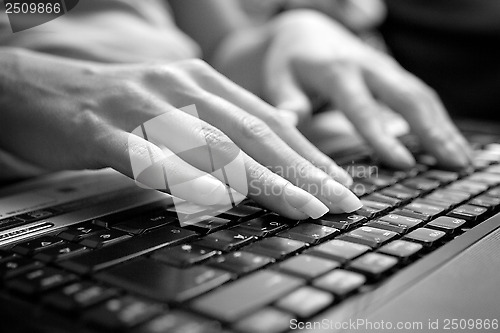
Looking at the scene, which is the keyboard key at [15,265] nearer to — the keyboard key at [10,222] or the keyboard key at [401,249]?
the keyboard key at [10,222]

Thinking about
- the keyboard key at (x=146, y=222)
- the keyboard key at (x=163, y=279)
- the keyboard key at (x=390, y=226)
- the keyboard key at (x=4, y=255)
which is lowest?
the keyboard key at (x=390, y=226)

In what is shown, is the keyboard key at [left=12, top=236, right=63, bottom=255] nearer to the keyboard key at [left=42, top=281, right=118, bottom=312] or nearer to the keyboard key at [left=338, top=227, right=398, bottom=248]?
the keyboard key at [left=42, top=281, right=118, bottom=312]

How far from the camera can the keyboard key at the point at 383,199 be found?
1.59 ft

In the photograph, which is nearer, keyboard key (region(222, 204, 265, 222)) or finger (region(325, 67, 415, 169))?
keyboard key (region(222, 204, 265, 222))

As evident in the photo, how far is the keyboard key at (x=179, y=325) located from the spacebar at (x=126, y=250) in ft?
0.26

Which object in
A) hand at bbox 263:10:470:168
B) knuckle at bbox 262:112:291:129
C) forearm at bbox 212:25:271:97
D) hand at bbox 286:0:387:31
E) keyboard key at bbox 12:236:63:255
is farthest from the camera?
hand at bbox 286:0:387:31

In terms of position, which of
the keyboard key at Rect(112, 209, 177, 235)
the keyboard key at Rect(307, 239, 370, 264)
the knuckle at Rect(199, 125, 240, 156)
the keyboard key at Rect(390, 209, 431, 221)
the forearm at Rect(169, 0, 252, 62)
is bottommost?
the keyboard key at Rect(390, 209, 431, 221)

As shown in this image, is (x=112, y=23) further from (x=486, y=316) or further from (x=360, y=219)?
(x=486, y=316)

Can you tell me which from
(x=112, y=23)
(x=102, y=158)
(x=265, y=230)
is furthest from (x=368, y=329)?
(x=112, y=23)

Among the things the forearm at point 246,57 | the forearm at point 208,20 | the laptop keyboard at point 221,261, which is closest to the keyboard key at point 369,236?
the laptop keyboard at point 221,261

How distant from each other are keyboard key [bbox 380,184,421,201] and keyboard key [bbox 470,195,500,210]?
0.17 feet

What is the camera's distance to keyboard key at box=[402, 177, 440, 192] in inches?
21.5

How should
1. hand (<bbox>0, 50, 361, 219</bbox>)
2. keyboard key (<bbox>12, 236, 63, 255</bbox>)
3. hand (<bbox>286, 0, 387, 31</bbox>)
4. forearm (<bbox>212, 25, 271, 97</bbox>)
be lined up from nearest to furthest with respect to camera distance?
1. keyboard key (<bbox>12, 236, 63, 255</bbox>)
2. hand (<bbox>0, 50, 361, 219</bbox>)
3. forearm (<bbox>212, 25, 271, 97</bbox>)
4. hand (<bbox>286, 0, 387, 31</bbox>)

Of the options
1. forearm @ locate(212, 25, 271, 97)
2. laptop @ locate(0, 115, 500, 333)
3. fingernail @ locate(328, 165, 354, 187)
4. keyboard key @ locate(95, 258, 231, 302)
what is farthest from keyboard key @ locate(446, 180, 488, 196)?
forearm @ locate(212, 25, 271, 97)
